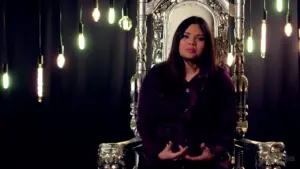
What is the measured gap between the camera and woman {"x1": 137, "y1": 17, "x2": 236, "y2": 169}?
199 cm

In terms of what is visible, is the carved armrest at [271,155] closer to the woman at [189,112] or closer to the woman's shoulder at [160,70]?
the woman at [189,112]

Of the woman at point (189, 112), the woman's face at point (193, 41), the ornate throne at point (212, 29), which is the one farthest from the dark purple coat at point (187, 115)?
the ornate throne at point (212, 29)

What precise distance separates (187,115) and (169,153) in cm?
17

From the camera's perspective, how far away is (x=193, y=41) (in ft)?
6.83

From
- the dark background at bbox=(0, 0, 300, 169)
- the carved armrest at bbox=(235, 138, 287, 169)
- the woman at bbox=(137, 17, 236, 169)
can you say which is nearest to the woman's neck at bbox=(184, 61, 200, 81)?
the woman at bbox=(137, 17, 236, 169)

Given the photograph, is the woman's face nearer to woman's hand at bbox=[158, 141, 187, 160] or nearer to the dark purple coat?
the dark purple coat

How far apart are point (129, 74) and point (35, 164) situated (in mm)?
882

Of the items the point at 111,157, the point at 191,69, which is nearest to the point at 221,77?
the point at 191,69

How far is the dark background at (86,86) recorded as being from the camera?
3.17 meters

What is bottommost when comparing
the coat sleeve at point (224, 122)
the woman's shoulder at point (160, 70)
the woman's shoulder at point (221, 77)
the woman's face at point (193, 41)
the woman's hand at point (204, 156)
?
the woman's hand at point (204, 156)

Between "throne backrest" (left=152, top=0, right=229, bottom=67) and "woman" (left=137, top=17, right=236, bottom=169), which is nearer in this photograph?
"woman" (left=137, top=17, right=236, bottom=169)

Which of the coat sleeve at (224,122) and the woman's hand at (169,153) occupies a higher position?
the coat sleeve at (224,122)

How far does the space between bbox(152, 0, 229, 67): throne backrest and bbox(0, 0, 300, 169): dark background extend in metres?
0.77

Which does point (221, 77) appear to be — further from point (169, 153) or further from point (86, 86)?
point (86, 86)
